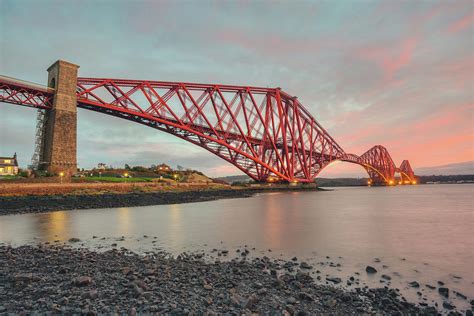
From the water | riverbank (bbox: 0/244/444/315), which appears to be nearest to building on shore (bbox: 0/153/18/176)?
the water

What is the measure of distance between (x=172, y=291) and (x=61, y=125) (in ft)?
113

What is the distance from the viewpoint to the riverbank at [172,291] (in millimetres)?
4887

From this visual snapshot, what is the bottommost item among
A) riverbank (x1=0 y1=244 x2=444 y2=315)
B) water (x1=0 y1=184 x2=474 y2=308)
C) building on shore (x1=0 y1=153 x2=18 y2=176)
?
water (x1=0 y1=184 x2=474 y2=308)

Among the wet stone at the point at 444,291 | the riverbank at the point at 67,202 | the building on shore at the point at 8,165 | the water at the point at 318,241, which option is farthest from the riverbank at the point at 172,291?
the building on shore at the point at 8,165

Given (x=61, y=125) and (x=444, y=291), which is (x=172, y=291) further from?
(x=61, y=125)

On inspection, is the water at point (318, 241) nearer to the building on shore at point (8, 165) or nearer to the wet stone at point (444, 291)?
the wet stone at point (444, 291)

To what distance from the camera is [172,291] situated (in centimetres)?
562

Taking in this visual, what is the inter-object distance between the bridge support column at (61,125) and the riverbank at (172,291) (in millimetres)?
28189

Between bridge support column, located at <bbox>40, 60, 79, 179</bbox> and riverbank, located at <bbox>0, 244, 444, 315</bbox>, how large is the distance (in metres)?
28.2

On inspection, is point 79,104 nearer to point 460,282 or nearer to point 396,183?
point 460,282

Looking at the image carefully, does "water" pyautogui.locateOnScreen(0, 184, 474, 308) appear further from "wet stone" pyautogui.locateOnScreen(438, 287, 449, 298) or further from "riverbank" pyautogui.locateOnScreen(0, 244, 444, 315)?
"riverbank" pyautogui.locateOnScreen(0, 244, 444, 315)

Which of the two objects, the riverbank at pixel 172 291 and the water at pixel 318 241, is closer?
the riverbank at pixel 172 291

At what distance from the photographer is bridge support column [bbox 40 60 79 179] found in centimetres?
3177

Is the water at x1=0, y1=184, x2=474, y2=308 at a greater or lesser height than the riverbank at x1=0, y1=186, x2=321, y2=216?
lesser
